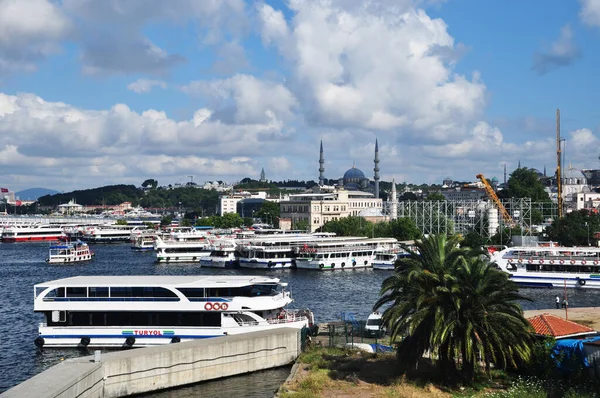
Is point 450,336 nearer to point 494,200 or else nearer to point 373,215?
point 494,200

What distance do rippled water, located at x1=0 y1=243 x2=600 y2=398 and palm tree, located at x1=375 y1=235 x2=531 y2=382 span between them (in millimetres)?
8230

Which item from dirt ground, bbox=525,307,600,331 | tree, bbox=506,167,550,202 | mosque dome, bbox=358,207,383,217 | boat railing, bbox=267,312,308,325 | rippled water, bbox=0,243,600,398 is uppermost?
tree, bbox=506,167,550,202

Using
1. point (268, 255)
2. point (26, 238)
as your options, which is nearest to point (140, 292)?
point (268, 255)

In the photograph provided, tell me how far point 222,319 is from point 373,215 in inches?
5013

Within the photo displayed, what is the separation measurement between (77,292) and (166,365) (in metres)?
10.8

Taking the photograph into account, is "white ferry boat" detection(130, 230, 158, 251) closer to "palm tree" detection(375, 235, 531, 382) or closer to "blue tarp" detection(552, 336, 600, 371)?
"palm tree" detection(375, 235, 531, 382)

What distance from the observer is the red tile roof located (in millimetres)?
31720

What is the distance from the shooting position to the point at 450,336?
28484 millimetres

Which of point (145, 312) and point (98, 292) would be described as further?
point (98, 292)

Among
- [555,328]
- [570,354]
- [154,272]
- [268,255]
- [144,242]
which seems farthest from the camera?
[144,242]

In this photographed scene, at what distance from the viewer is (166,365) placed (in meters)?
34.1

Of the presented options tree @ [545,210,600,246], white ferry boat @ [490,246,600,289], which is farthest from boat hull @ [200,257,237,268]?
tree @ [545,210,600,246]

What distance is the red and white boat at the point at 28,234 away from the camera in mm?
168500

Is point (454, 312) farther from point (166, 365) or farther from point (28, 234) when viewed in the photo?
point (28, 234)
